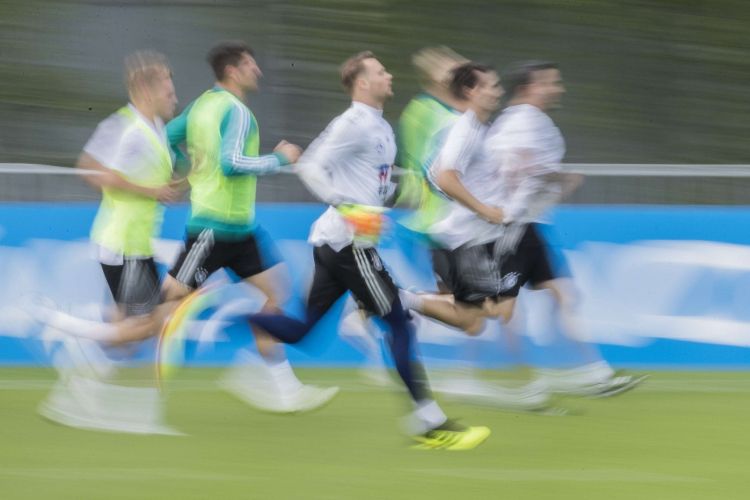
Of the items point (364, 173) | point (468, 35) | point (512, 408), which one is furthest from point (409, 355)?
point (468, 35)

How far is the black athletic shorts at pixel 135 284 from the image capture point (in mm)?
7922

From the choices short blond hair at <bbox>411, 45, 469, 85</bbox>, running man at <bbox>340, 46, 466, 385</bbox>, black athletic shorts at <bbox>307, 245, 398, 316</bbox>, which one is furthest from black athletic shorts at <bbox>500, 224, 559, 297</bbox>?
black athletic shorts at <bbox>307, 245, 398, 316</bbox>

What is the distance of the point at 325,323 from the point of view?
941 cm

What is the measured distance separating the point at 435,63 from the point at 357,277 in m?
2.99

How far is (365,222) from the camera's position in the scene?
23.1ft

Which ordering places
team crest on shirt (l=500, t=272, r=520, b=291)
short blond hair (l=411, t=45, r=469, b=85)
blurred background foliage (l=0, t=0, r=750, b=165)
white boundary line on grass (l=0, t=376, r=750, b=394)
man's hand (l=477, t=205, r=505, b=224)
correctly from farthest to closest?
blurred background foliage (l=0, t=0, r=750, b=165) → short blond hair (l=411, t=45, r=469, b=85) → white boundary line on grass (l=0, t=376, r=750, b=394) → team crest on shirt (l=500, t=272, r=520, b=291) → man's hand (l=477, t=205, r=505, b=224)

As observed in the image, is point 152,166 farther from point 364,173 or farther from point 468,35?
point 468,35

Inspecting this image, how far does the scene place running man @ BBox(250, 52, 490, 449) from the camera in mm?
7004

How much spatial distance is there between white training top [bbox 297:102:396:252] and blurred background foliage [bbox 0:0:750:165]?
4.45 m

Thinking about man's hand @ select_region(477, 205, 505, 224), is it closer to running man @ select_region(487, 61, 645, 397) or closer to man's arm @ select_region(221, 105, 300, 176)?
running man @ select_region(487, 61, 645, 397)

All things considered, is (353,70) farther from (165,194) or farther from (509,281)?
(509,281)

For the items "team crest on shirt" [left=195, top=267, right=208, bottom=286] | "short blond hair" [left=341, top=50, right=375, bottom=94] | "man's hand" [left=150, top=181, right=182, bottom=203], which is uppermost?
"short blond hair" [left=341, top=50, right=375, bottom=94]

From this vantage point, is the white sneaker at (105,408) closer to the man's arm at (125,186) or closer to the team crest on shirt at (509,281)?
the man's arm at (125,186)

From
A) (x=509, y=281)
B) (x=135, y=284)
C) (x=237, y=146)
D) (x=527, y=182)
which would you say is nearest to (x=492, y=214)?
(x=527, y=182)
